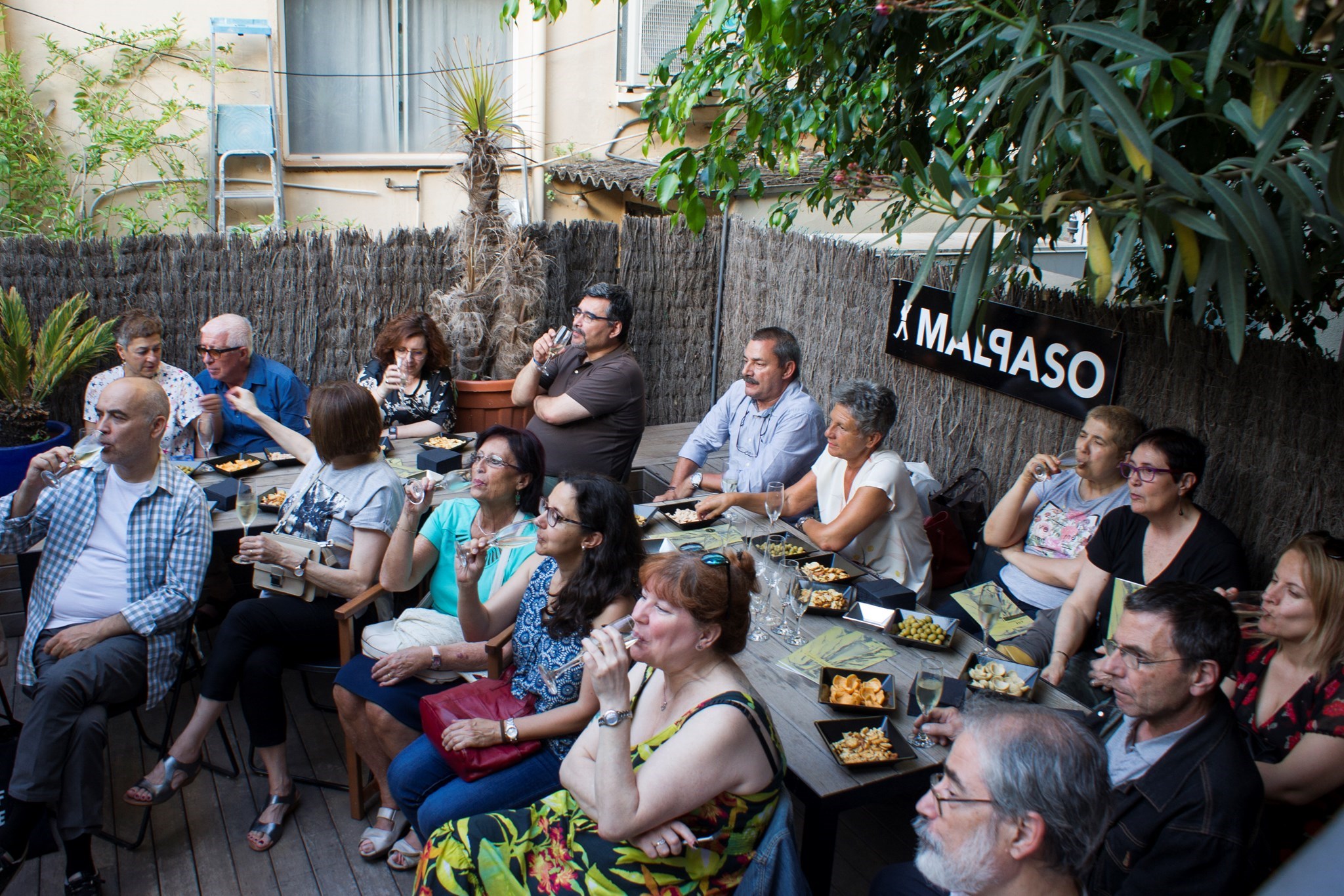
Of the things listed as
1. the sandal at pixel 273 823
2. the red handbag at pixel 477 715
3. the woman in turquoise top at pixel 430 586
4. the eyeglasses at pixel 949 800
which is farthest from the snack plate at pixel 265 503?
the eyeglasses at pixel 949 800

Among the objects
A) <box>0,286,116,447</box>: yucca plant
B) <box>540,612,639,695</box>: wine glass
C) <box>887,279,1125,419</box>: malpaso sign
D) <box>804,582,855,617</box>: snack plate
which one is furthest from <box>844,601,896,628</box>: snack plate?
<box>0,286,116,447</box>: yucca plant

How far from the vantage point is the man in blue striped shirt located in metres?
4.70

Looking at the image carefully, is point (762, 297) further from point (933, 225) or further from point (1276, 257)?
point (1276, 257)

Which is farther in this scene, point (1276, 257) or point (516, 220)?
point (516, 220)

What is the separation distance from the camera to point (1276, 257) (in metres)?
1.65

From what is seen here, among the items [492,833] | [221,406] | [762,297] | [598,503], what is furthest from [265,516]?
[762,297]

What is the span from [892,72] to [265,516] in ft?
9.50

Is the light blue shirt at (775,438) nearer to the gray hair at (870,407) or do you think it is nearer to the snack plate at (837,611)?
the gray hair at (870,407)

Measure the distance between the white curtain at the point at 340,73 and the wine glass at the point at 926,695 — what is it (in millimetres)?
8529

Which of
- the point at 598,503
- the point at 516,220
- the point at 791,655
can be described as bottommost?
the point at 791,655

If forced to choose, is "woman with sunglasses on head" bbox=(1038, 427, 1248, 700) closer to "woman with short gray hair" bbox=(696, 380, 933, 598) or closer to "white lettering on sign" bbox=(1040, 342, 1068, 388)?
"woman with short gray hair" bbox=(696, 380, 933, 598)

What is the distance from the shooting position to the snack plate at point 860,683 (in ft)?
8.56

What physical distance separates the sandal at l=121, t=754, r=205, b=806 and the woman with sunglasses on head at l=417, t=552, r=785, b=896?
52.0 inches

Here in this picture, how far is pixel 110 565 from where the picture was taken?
3273 mm
